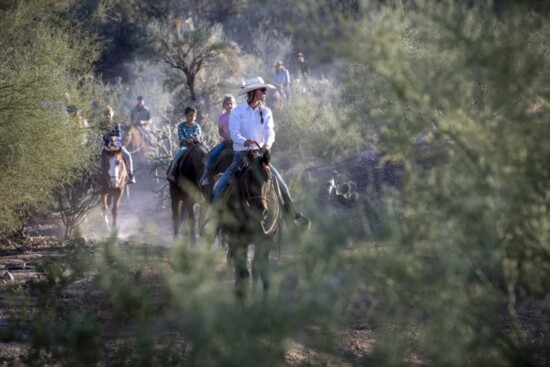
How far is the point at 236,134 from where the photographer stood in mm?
11156

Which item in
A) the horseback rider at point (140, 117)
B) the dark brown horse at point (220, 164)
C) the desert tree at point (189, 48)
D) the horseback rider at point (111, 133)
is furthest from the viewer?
the horseback rider at point (140, 117)

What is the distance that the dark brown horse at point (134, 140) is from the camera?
81.8ft

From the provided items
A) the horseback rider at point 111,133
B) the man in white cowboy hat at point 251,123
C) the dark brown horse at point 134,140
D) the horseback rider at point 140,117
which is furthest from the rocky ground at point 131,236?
the horseback rider at point 140,117

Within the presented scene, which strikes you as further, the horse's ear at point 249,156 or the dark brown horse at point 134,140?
the dark brown horse at point 134,140

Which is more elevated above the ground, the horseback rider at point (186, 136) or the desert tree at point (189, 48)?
the desert tree at point (189, 48)

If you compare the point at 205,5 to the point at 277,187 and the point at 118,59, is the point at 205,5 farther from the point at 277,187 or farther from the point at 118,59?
the point at 277,187

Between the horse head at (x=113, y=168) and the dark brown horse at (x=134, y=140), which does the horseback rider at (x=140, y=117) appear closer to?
the dark brown horse at (x=134, y=140)

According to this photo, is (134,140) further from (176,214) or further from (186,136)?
(186,136)

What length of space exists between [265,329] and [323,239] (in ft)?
1.99

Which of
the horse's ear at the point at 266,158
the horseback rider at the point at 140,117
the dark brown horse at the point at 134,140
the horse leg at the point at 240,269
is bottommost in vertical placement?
the horse leg at the point at 240,269

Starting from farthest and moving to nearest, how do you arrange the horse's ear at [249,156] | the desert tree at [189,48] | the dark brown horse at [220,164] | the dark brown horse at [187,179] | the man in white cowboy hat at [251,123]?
the desert tree at [189,48] → the dark brown horse at [187,179] → the dark brown horse at [220,164] → the man in white cowboy hat at [251,123] → the horse's ear at [249,156]

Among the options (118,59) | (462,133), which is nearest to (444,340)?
(462,133)

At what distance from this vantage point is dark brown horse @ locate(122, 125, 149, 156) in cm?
2494

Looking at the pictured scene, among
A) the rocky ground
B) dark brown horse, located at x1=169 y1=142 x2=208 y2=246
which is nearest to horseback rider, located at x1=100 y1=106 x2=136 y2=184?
the rocky ground
